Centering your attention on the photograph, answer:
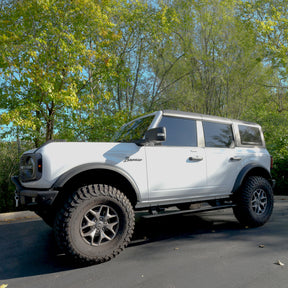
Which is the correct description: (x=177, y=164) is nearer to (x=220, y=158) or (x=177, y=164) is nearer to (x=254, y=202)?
(x=220, y=158)

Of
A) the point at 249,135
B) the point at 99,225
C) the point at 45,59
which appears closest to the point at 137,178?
the point at 99,225

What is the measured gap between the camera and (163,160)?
348cm

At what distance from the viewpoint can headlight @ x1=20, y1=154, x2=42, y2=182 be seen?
2844 mm

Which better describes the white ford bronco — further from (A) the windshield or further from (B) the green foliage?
(B) the green foliage

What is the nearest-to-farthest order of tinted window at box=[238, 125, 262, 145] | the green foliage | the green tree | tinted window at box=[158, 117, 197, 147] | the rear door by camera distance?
tinted window at box=[158, 117, 197, 147] < the rear door < tinted window at box=[238, 125, 262, 145] < the green tree < the green foliage

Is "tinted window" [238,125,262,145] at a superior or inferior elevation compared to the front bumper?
superior

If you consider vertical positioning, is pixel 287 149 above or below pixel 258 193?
above

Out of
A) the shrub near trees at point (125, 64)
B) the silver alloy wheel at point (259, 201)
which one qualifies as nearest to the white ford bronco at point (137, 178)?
the silver alloy wheel at point (259, 201)

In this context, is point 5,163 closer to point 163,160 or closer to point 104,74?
point 104,74

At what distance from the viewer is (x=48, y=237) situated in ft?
13.8

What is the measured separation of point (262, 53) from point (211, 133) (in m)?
11.3

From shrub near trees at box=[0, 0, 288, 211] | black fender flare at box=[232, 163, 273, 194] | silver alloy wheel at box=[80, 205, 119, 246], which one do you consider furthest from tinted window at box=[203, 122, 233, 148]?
shrub near trees at box=[0, 0, 288, 211]

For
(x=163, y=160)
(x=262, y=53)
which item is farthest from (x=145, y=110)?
(x=163, y=160)

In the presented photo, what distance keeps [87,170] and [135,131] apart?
120 centimetres
